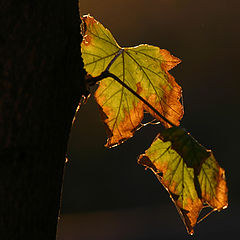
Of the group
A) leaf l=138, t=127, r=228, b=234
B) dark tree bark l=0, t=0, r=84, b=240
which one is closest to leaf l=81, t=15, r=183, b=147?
leaf l=138, t=127, r=228, b=234

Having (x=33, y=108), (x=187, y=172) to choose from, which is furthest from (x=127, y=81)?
(x=33, y=108)

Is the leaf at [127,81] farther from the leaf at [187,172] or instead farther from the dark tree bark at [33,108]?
the dark tree bark at [33,108]

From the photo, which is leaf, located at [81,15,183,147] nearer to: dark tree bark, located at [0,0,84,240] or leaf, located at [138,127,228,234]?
leaf, located at [138,127,228,234]

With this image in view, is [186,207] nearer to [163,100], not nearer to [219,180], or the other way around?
[219,180]

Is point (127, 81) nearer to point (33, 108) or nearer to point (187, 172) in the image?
point (187, 172)

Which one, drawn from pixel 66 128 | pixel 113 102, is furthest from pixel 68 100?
pixel 113 102

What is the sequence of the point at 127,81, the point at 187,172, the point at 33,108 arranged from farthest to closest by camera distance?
1. the point at 127,81
2. the point at 187,172
3. the point at 33,108

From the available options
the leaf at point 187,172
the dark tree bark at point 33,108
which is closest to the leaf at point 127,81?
the leaf at point 187,172
